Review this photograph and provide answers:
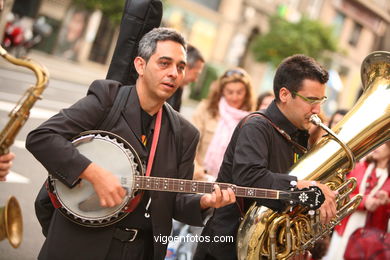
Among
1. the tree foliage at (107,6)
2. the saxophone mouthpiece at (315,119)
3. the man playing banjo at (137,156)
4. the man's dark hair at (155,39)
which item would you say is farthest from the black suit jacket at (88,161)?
the tree foliage at (107,6)

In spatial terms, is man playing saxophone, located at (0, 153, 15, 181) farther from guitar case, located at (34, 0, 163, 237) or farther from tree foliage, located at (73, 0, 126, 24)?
tree foliage, located at (73, 0, 126, 24)

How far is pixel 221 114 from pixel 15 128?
8.84 feet

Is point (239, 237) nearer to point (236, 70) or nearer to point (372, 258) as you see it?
point (372, 258)

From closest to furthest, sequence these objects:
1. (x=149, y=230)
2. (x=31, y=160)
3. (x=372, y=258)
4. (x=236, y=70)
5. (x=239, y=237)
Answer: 1. (x=149, y=230)
2. (x=239, y=237)
3. (x=372, y=258)
4. (x=236, y=70)
5. (x=31, y=160)

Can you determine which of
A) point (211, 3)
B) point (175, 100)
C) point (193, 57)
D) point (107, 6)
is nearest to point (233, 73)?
point (193, 57)

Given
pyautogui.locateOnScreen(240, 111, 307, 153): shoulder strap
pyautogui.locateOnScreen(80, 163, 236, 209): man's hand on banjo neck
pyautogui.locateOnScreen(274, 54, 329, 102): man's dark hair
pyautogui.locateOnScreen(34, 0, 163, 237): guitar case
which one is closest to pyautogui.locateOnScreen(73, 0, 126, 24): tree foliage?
pyautogui.locateOnScreen(34, 0, 163, 237): guitar case

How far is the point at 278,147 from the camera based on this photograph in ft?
9.41

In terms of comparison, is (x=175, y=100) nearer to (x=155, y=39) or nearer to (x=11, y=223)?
(x=155, y=39)

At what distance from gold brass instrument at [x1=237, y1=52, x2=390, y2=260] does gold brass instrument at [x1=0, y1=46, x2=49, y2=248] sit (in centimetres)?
122

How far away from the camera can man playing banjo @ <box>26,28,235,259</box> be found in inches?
90.7

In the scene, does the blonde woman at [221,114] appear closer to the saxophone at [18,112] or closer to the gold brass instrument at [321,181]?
the gold brass instrument at [321,181]

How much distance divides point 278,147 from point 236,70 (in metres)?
2.43

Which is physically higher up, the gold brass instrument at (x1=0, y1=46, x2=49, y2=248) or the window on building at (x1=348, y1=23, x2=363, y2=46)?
the window on building at (x1=348, y1=23, x2=363, y2=46)

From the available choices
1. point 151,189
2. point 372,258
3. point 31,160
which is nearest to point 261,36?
point 31,160
